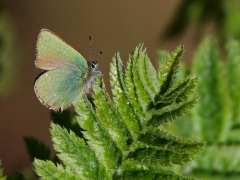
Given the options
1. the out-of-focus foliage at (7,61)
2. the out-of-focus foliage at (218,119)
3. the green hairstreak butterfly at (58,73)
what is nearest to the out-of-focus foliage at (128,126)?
the green hairstreak butterfly at (58,73)

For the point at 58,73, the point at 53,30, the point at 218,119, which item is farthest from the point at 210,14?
the point at 53,30

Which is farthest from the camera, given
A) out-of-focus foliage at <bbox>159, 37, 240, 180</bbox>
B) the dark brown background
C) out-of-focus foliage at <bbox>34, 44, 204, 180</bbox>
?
the dark brown background

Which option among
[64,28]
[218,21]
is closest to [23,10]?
[64,28]

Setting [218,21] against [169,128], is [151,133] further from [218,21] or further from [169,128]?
[218,21]

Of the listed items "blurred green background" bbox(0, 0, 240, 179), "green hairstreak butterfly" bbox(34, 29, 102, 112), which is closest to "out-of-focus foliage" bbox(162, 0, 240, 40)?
"green hairstreak butterfly" bbox(34, 29, 102, 112)

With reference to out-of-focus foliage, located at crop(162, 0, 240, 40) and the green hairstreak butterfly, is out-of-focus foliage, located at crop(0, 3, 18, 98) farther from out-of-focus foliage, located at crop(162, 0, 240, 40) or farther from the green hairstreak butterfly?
the green hairstreak butterfly

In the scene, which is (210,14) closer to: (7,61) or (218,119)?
(218,119)
